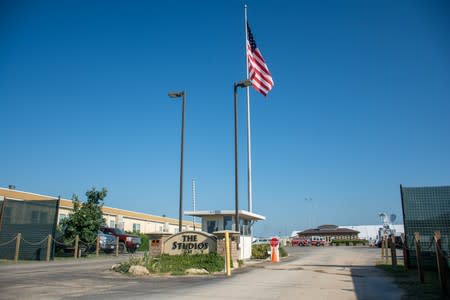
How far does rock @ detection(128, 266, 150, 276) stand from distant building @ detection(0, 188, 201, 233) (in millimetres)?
20383

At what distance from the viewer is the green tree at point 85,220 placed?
87.4ft

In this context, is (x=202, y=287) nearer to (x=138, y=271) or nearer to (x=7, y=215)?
(x=138, y=271)

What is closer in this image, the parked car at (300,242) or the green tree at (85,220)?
the green tree at (85,220)

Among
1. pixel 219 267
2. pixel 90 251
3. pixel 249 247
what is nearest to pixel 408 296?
pixel 219 267

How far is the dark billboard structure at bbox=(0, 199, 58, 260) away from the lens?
854 inches

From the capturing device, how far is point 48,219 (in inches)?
877

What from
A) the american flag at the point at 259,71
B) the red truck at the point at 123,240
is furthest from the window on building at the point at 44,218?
the american flag at the point at 259,71

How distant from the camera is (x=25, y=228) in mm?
21891

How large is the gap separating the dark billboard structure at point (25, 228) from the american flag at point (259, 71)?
43.4ft

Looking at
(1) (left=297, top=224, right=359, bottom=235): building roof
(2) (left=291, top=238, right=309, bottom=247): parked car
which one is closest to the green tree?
(2) (left=291, top=238, right=309, bottom=247): parked car

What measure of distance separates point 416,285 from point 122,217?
42.3 metres

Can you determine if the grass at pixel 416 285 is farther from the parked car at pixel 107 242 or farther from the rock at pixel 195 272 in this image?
the parked car at pixel 107 242

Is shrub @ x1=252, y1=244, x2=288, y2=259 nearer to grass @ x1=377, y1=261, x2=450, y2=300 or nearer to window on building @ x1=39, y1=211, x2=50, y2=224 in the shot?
grass @ x1=377, y1=261, x2=450, y2=300

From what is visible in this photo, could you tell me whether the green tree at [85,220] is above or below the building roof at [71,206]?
below
